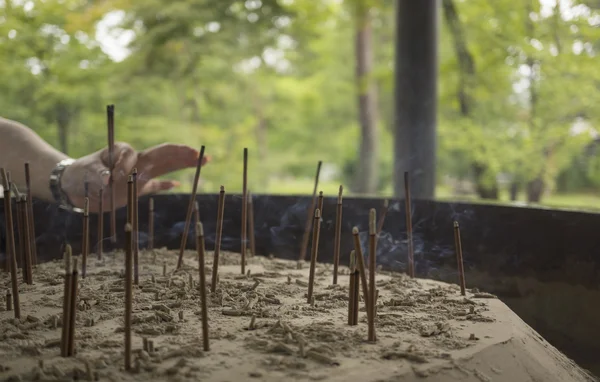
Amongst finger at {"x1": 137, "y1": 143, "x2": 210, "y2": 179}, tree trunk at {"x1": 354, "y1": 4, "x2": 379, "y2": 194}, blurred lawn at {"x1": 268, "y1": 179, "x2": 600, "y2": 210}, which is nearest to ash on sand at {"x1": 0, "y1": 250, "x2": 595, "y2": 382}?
finger at {"x1": 137, "y1": 143, "x2": 210, "y2": 179}

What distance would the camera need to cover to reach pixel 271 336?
1.44 m

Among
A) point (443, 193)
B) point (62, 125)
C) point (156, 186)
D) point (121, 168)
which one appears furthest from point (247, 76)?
point (121, 168)

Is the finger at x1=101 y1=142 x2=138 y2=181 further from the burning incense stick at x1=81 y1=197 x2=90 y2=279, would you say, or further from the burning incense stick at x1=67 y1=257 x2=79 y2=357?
the burning incense stick at x1=67 y1=257 x2=79 y2=357

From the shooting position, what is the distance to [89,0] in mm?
7465

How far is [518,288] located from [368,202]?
79 centimetres

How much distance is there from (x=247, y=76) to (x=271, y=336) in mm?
7298

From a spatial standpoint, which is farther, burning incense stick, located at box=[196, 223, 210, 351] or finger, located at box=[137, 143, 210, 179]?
finger, located at box=[137, 143, 210, 179]

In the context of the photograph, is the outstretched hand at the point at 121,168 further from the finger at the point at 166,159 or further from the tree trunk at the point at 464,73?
the tree trunk at the point at 464,73

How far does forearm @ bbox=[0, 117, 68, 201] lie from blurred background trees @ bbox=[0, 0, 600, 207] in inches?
169

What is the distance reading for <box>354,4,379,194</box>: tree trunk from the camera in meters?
8.00

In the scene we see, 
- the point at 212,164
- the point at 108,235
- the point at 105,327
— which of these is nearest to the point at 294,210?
the point at 108,235

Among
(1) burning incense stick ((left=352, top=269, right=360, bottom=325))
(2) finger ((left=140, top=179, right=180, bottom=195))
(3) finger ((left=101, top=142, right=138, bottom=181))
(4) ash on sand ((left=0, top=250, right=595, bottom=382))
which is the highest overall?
(3) finger ((left=101, top=142, right=138, bottom=181))

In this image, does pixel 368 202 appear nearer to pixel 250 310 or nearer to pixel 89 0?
pixel 250 310

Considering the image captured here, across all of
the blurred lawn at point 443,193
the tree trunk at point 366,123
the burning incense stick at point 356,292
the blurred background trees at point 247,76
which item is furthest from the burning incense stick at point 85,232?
the blurred lawn at point 443,193
